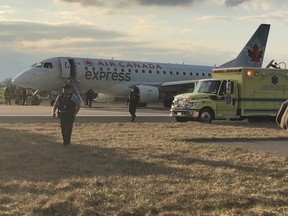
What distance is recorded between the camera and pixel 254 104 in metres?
23.2

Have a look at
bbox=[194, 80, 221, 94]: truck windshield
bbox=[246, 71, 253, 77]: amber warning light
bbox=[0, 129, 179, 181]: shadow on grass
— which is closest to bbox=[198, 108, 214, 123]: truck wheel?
bbox=[194, 80, 221, 94]: truck windshield

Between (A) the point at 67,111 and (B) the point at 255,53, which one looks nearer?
(A) the point at 67,111

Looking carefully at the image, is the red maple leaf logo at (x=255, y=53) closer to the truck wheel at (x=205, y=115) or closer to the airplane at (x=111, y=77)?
the airplane at (x=111, y=77)

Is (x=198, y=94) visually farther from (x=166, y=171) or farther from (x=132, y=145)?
(x=166, y=171)

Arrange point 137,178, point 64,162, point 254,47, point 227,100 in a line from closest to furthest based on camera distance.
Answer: point 137,178 < point 64,162 < point 227,100 < point 254,47

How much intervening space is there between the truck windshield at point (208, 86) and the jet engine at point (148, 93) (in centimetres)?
1210

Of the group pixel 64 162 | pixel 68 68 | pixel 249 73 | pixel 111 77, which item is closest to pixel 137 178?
pixel 64 162

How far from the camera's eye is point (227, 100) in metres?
22.8

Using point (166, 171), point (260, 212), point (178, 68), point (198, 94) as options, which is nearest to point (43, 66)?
point (178, 68)

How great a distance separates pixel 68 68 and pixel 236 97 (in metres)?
16.0

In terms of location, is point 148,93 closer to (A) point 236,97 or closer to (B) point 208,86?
(B) point 208,86

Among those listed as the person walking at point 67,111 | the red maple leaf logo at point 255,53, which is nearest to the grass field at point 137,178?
the person walking at point 67,111

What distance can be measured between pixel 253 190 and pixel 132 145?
218 inches

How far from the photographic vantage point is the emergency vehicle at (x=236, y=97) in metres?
22.5
